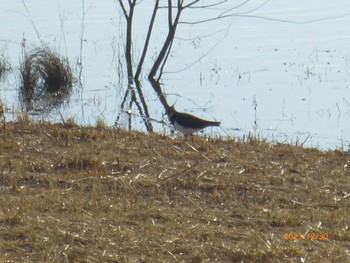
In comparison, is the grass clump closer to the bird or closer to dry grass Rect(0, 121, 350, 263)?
the bird

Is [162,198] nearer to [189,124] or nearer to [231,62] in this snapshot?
[189,124]

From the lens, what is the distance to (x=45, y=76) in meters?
15.8

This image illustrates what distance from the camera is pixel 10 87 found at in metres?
15.8

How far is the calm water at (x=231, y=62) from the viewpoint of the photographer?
13.6 meters

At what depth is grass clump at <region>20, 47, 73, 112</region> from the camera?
15.5m

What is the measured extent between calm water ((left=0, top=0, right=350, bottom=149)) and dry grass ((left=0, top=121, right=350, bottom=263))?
9.99 ft

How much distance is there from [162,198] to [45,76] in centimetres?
940

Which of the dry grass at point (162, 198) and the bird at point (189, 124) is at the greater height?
the bird at point (189, 124)

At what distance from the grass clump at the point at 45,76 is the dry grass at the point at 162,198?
641cm

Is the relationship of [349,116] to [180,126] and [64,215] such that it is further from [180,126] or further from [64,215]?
[64,215]
